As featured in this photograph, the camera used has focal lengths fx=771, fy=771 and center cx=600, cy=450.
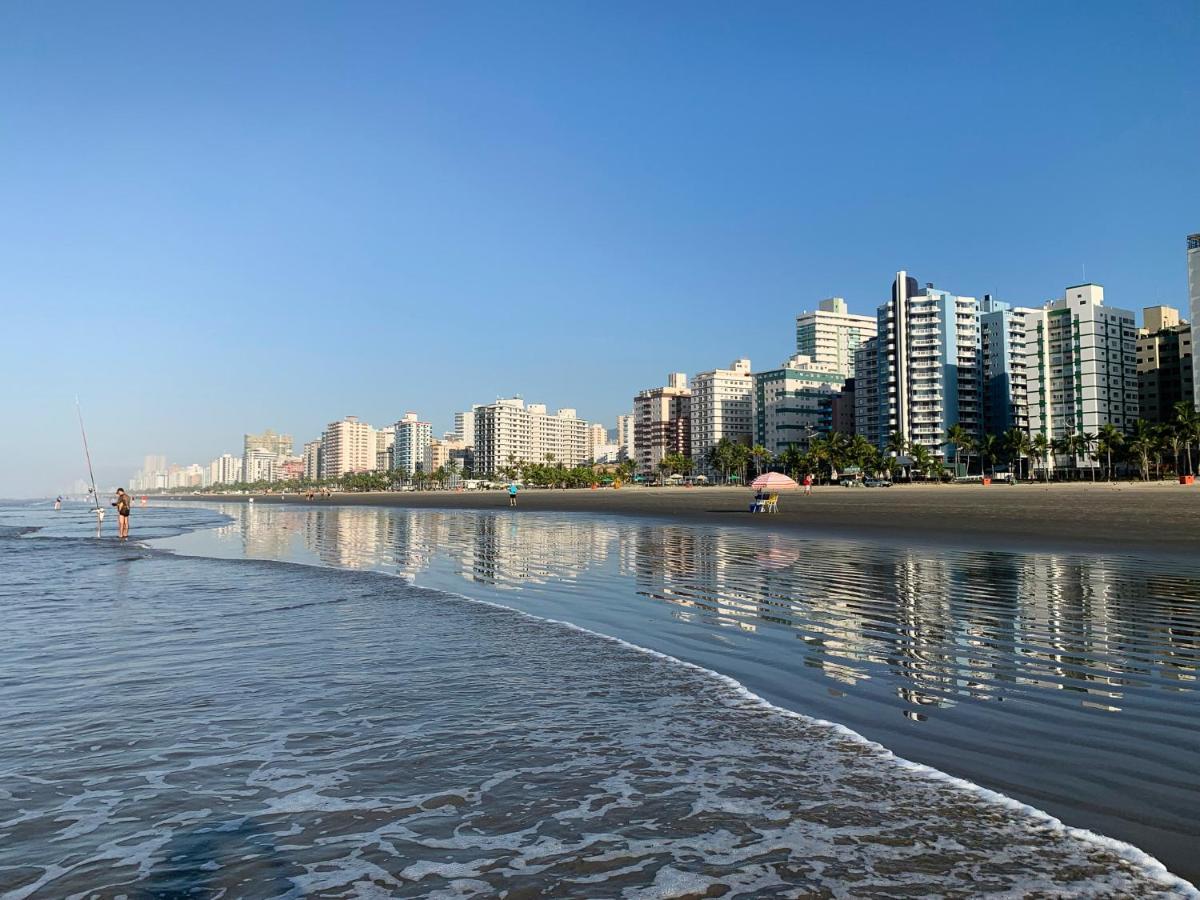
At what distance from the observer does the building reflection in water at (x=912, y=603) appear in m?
8.29

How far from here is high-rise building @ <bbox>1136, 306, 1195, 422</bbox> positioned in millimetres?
147750

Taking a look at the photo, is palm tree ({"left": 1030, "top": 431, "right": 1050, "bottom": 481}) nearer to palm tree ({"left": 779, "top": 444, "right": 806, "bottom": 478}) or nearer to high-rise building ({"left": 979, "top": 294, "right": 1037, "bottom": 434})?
high-rise building ({"left": 979, "top": 294, "right": 1037, "bottom": 434})

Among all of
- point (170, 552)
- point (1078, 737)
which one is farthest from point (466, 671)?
point (170, 552)

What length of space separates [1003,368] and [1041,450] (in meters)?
25.2

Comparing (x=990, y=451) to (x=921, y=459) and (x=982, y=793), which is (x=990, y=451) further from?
(x=982, y=793)

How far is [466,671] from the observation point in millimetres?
8938

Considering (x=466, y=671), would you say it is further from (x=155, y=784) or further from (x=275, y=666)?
(x=155, y=784)

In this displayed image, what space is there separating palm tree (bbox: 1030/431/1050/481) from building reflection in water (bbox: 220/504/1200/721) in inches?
4804

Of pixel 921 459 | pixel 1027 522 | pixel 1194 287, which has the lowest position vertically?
pixel 1027 522

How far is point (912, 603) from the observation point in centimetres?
1348

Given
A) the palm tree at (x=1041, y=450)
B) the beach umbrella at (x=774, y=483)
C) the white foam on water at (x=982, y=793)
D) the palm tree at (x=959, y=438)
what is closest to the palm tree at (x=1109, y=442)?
the palm tree at (x=1041, y=450)

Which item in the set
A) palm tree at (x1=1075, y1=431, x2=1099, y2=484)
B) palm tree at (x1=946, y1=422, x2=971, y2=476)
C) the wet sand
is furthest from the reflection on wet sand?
palm tree at (x1=1075, y1=431, x2=1099, y2=484)

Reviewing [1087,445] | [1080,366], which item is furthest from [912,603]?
[1080,366]

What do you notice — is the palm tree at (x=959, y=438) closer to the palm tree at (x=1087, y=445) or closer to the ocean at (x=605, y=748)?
the palm tree at (x=1087, y=445)
